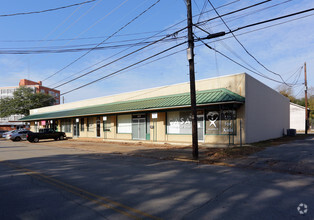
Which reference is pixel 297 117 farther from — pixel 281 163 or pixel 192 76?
pixel 192 76

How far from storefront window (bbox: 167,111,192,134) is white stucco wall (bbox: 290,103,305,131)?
3350 centimetres

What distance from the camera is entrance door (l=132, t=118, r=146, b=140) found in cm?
2323

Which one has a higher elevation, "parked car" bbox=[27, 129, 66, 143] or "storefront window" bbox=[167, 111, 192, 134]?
"storefront window" bbox=[167, 111, 192, 134]

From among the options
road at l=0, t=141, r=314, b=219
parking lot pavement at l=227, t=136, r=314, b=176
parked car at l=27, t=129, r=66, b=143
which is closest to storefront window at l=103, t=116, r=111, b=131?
parked car at l=27, t=129, r=66, b=143

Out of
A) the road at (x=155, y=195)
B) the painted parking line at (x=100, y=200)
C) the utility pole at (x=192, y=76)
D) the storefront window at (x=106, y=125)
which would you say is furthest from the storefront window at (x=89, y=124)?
the painted parking line at (x=100, y=200)

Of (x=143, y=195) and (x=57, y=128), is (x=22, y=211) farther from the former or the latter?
(x=57, y=128)

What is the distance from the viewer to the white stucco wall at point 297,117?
140 feet

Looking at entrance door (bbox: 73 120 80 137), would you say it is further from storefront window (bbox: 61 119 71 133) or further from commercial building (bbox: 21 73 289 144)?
commercial building (bbox: 21 73 289 144)

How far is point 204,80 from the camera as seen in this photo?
734 inches

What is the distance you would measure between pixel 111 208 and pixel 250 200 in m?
3.28

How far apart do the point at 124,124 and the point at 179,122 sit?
8.02 meters

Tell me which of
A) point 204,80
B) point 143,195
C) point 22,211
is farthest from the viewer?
point 204,80

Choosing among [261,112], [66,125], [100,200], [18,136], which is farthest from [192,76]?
[18,136]

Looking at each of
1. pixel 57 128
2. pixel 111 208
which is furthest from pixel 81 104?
pixel 111 208
